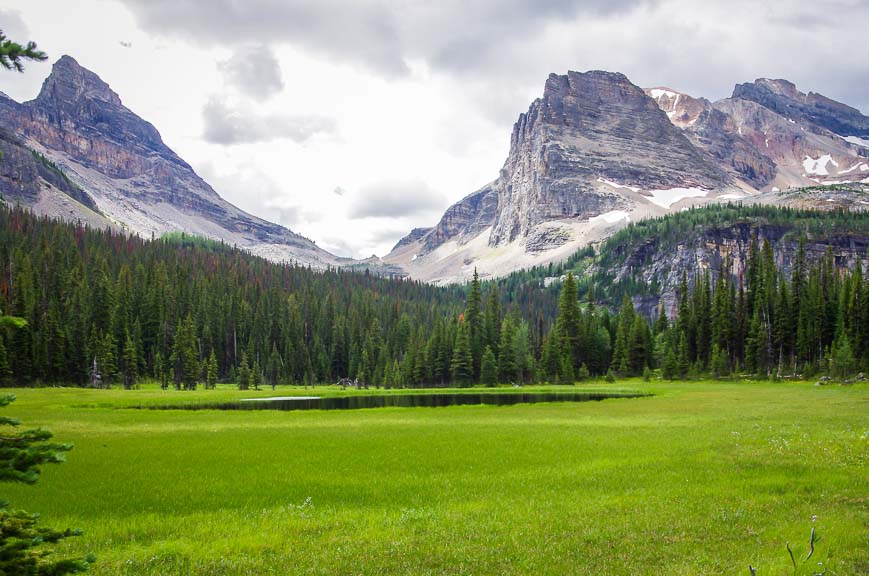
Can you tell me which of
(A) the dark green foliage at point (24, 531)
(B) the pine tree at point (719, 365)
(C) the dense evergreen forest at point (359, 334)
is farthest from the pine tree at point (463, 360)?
(A) the dark green foliage at point (24, 531)

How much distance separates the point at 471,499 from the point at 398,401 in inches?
2230

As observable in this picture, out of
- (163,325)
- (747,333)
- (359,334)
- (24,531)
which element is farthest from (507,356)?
(24,531)

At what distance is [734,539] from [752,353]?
92.7 meters

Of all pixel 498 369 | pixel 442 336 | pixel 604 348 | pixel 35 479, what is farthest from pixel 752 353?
pixel 35 479

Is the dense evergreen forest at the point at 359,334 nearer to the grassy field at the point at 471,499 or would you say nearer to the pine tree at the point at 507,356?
the pine tree at the point at 507,356

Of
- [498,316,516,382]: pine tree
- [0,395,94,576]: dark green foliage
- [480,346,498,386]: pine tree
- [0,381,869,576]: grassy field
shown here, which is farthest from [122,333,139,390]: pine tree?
[0,395,94,576]: dark green foliage

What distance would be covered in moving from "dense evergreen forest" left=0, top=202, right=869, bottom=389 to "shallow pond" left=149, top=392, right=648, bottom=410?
21.6 meters

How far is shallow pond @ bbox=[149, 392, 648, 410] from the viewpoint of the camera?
6469 cm

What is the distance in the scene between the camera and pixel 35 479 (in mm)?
7316

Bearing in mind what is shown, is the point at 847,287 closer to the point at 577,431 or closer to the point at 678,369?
the point at 678,369

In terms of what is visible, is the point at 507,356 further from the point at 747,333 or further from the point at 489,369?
the point at 747,333

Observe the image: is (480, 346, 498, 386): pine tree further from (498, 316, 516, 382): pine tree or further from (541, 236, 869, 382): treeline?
(541, 236, 869, 382): treeline

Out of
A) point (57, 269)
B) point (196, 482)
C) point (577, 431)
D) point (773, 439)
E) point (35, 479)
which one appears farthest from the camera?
point (57, 269)

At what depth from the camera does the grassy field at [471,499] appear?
41.7 feet
